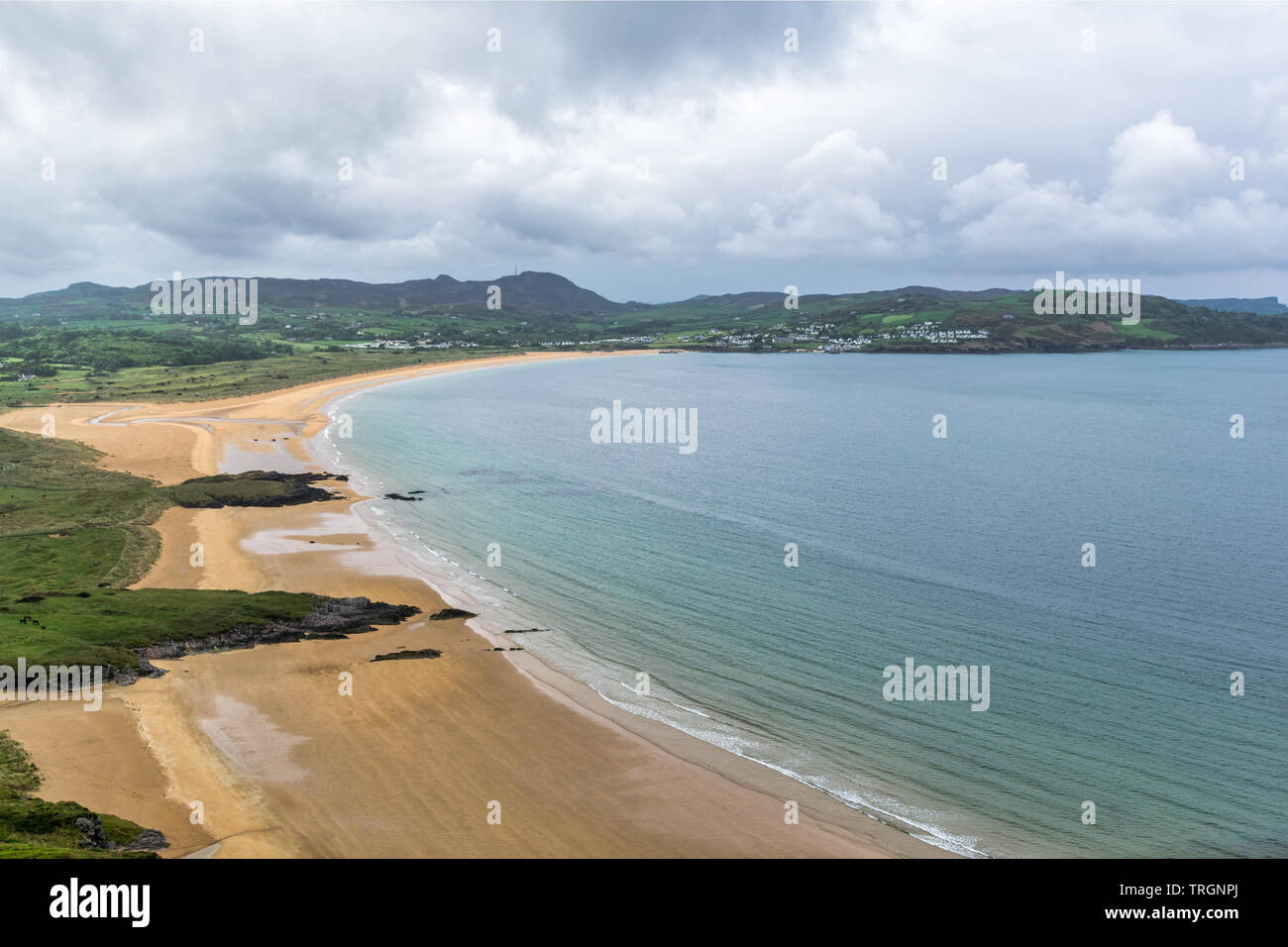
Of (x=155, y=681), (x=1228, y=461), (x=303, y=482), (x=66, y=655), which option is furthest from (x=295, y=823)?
(x=1228, y=461)

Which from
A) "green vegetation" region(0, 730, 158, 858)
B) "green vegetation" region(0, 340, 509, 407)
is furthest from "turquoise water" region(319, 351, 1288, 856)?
"green vegetation" region(0, 340, 509, 407)

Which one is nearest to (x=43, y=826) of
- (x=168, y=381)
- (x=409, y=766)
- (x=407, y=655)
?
(x=409, y=766)

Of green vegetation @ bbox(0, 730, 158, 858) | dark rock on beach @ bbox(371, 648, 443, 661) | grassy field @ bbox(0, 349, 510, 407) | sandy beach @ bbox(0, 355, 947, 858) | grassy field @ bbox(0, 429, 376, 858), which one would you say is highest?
grassy field @ bbox(0, 349, 510, 407)

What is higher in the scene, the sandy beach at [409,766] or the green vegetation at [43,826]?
the green vegetation at [43,826]

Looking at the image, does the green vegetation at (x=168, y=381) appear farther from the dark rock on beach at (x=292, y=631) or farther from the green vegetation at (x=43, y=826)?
the green vegetation at (x=43, y=826)

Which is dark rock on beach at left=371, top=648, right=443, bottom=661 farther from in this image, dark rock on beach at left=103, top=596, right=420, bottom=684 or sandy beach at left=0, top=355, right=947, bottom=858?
dark rock on beach at left=103, top=596, right=420, bottom=684

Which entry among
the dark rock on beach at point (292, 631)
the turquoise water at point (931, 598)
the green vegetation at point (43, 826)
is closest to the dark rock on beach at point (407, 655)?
the dark rock on beach at point (292, 631)

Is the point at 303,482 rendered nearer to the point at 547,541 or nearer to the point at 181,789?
the point at 547,541
